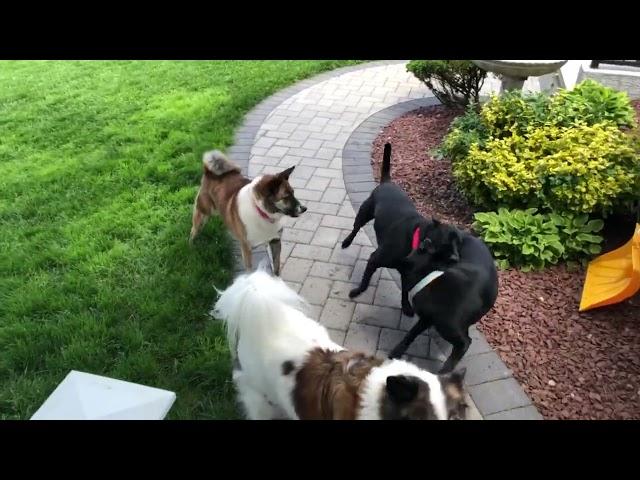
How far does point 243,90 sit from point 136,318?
499 centimetres

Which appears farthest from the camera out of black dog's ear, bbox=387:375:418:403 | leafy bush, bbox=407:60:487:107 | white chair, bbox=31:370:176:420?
leafy bush, bbox=407:60:487:107

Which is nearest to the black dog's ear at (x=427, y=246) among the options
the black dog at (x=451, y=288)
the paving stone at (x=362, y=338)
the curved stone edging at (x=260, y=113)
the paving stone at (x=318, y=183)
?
the black dog at (x=451, y=288)

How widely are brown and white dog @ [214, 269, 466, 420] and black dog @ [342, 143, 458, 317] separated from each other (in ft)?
3.59

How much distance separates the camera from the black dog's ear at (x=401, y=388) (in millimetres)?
1873

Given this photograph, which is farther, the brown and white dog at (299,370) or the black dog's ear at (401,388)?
the brown and white dog at (299,370)

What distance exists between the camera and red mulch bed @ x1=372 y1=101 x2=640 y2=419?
9.59 feet

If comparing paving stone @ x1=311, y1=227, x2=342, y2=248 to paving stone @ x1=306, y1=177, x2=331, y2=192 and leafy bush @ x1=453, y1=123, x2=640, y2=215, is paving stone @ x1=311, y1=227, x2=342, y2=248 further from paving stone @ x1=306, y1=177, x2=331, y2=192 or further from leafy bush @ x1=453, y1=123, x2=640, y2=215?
leafy bush @ x1=453, y1=123, x2=640, y2=215

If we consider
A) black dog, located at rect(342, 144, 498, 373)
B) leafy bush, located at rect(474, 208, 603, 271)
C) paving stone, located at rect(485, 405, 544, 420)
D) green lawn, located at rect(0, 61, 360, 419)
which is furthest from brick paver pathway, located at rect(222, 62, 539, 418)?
leafy bush, located at rect(474, 208, 603, 271)

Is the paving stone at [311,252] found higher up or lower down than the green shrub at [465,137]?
lower down

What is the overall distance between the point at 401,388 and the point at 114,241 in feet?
10.9

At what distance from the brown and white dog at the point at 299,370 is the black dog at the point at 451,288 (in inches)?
28.3

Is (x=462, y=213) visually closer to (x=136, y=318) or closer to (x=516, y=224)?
(x=516, y=224)

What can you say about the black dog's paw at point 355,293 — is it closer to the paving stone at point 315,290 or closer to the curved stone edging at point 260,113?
the paving stone at point 315,290
